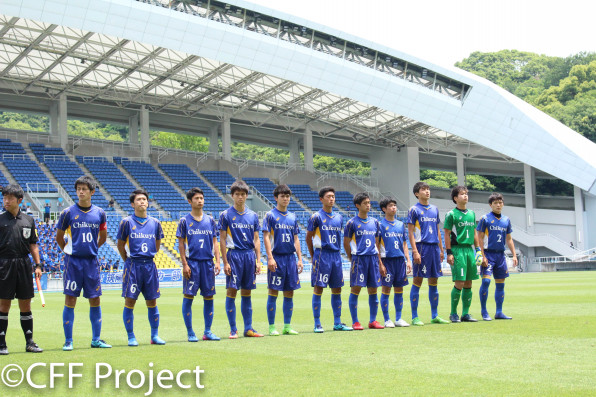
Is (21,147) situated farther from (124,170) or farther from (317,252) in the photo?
(317,252)

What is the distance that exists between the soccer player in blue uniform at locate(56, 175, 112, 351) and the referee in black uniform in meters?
0.38

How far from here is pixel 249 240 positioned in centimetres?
966

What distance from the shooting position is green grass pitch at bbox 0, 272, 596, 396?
544 centimetres

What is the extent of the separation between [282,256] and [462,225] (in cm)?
298

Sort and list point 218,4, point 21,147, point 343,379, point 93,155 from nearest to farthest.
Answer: point 343,379, point 218,4, point 21,147, point 93,155

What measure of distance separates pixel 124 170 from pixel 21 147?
239 inches

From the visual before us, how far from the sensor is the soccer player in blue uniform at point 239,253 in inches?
375

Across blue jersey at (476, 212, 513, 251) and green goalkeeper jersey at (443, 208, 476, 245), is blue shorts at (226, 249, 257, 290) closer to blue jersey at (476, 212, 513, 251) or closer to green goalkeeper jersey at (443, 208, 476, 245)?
green goalkeeper jersey at (443, 208, 476, 245)

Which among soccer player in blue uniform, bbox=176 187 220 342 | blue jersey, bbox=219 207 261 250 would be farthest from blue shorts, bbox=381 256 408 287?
soccer player in blue uniform, bbox=176 187 220 342

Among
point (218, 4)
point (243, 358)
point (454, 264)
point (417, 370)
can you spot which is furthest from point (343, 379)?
point (218, 4)

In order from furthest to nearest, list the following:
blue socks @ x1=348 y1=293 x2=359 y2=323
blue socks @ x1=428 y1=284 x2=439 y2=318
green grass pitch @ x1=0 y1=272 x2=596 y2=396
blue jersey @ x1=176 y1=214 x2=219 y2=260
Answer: blue socks @ x1=428 y1=284 x2=439 y2=318, blue socks @ x1=348 y1=293 x2=359 y2=323, blue jersey @ x1=176 y1=214 x2=219 y2=260, green grass pitch @ x1=0 y1=272 x2=596 y2=396

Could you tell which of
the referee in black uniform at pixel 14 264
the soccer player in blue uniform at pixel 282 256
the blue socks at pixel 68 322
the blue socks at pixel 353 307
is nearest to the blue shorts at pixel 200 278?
the soccer player in blue uniform at pixel 282 256

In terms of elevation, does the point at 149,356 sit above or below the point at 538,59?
below

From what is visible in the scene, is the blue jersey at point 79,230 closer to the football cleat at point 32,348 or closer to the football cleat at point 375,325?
the football cleat at point 32,348
